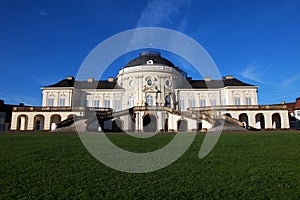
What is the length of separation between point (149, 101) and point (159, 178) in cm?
4131

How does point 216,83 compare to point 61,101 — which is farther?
point 216,83

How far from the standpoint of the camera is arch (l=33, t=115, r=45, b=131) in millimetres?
49656

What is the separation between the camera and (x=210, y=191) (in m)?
9.26

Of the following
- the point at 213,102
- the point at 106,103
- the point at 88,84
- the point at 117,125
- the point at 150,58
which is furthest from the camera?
the point at 88,84

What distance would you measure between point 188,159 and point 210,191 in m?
3.92

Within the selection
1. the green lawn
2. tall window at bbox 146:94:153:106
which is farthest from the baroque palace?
the green lawn

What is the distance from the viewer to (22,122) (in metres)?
50.2

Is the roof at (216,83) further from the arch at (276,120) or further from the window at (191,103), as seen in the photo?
the arch at (276,120)

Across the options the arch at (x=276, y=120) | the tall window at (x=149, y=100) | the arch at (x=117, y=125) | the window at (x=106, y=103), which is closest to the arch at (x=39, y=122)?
the window at (x=106, y=103)

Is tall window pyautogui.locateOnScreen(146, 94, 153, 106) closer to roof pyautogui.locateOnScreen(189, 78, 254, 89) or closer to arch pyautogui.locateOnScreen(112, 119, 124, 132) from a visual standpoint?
arch pyautogui.locateOnScreen(112, 119, 124, 132)

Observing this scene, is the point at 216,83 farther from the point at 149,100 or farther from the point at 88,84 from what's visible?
the point at 88,84

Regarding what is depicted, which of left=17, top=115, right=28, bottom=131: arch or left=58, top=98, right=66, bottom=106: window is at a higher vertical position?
left=58, top=98, right=66, bottom=106: window

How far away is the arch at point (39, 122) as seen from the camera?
163 feet

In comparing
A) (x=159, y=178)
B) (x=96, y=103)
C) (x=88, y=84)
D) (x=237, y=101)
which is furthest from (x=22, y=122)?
(x=159, y=178)
